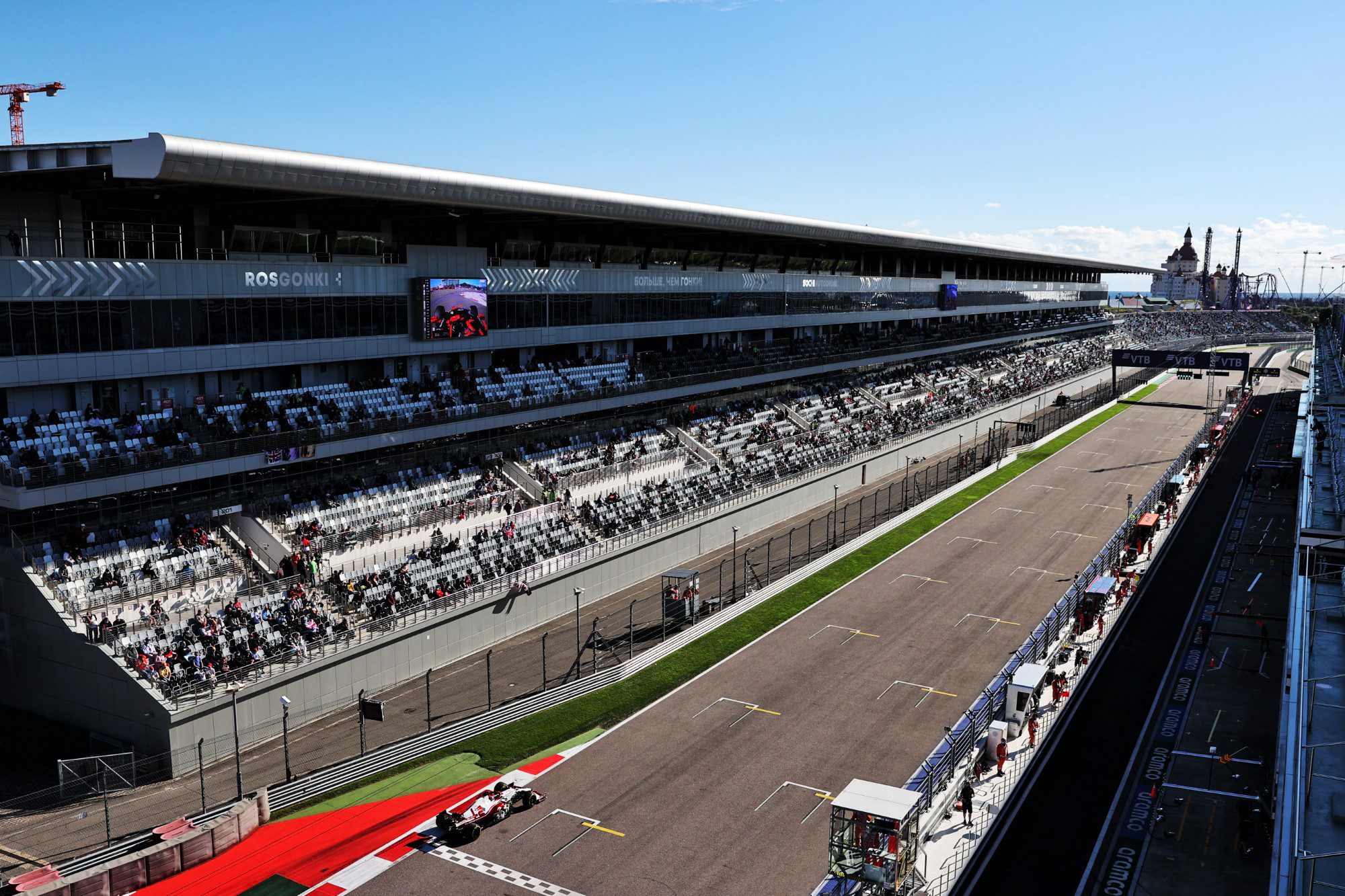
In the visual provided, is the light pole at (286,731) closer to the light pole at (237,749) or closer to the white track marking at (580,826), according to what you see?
the light pole at (237,749)

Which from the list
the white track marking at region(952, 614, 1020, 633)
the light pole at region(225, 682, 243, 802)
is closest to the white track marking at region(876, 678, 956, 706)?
the white track marking at region(952, 614, 1020, 633)

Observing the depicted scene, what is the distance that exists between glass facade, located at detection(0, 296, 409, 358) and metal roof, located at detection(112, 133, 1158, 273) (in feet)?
17.7

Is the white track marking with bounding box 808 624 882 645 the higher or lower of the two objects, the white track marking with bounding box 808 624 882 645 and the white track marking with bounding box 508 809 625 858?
the higher

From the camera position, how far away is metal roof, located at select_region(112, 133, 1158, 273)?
28.5 metres

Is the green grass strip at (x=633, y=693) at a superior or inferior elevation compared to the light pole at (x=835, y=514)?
inferior

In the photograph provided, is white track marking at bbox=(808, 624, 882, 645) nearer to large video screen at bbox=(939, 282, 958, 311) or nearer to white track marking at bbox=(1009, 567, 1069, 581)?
white track marking at bbox=(1009, 567, 1069, 581)

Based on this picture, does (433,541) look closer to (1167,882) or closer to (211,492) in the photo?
(211,492)

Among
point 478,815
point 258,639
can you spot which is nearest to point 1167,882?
point 478,815

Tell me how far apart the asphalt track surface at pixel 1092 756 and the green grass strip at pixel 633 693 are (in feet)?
40.0

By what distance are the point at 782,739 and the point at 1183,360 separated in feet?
267

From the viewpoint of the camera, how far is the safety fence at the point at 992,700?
27.0 m

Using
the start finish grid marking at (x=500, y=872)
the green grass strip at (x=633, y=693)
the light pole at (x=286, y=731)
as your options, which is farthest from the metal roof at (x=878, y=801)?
the light pole at (x=286, y=731)

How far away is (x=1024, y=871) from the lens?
23.5 m

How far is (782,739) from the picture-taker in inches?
1201
